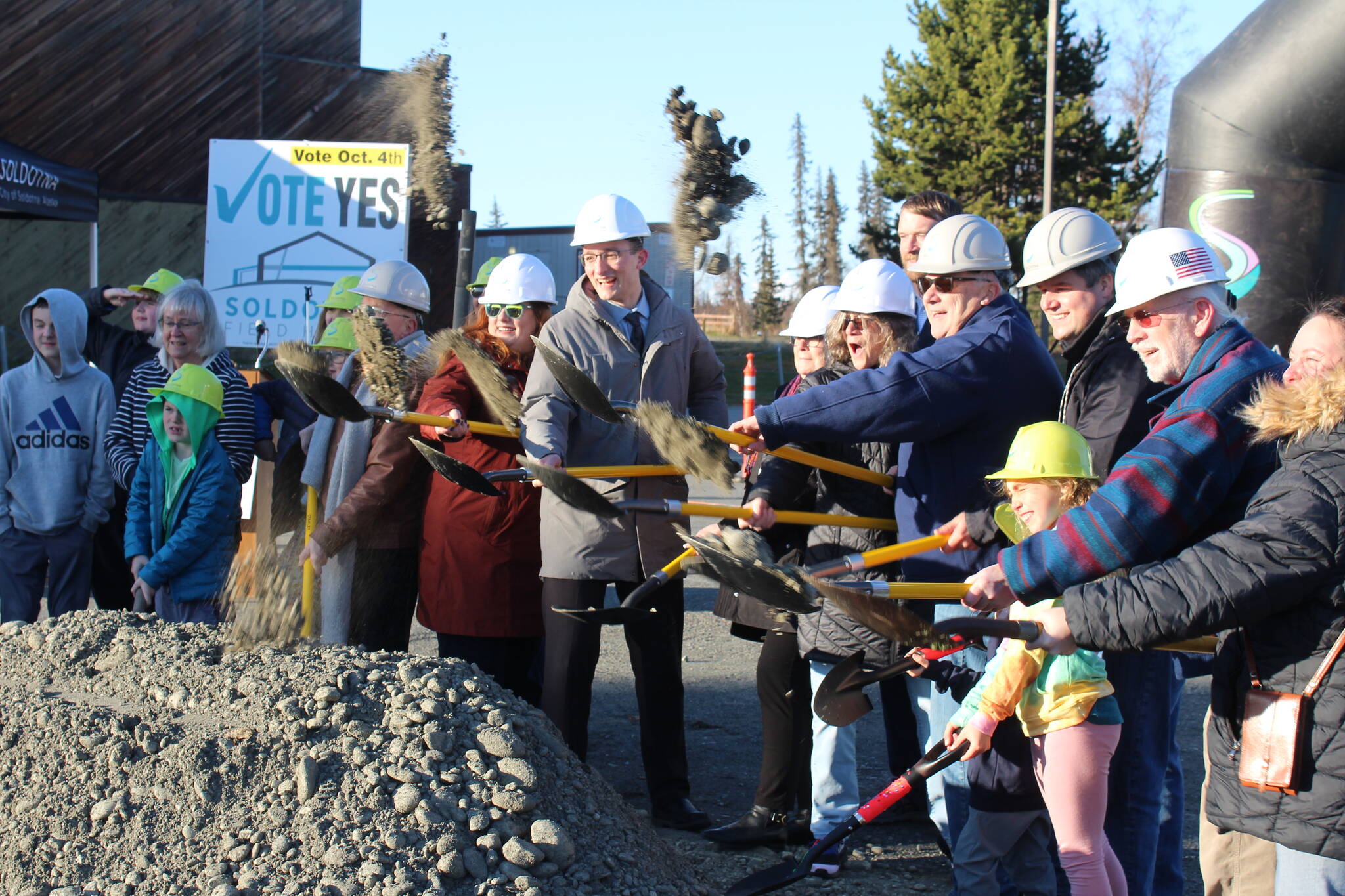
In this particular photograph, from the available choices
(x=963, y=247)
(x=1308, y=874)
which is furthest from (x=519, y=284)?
(x=1308, y=874)

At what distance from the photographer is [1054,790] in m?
2.76

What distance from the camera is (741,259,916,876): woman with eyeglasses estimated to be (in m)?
3.62

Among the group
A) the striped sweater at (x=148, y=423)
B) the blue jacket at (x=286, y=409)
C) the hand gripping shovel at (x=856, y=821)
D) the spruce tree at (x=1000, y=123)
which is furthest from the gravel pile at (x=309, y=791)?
the spruce tree at (x=1000, y=123)

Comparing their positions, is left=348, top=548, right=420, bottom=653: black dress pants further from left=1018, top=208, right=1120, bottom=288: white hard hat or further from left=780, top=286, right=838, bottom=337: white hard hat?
left=1018, top=208, right=1120, bottom=288: white hard hat

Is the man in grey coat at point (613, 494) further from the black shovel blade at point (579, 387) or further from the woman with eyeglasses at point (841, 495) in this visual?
the woman with eyeglasses at point (841, 495)

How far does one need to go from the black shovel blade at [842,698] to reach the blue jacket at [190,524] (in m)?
2.69

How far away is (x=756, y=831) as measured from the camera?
3.87 meters

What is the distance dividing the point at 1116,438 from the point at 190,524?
3427 mm

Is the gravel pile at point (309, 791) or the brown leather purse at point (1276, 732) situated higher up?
the brown leather purse at point (1276, 732)

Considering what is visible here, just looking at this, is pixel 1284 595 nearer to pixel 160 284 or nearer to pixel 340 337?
pixel 340 337

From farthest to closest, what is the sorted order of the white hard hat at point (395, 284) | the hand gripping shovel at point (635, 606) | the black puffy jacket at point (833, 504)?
the white hard hat at point (395, 284) → the black puffy jacket at point (833, 504) → the hand gripping shovel at point (635, 606)

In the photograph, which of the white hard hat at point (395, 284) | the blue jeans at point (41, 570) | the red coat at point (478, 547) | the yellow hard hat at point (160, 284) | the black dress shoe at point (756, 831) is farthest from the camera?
the yellow hard hat at point (160, 284)

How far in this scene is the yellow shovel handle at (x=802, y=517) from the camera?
128 inches

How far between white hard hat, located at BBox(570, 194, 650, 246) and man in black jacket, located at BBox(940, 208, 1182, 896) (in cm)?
146
